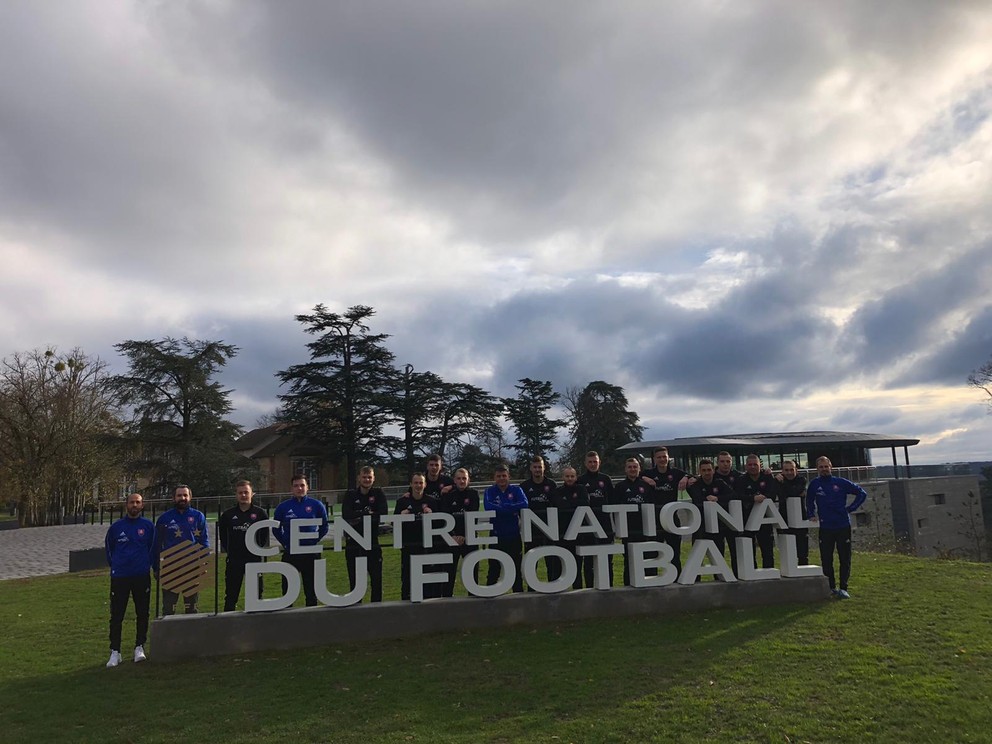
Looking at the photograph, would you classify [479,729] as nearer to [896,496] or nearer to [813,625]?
[813,625]

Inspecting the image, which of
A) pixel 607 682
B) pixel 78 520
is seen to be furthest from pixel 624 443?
pixel 607 682

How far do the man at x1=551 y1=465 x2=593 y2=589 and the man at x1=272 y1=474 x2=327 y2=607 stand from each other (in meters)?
3.08

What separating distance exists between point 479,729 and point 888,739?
2.95 m

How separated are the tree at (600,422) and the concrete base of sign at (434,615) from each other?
155 feet

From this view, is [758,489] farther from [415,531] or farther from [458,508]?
[415,531]

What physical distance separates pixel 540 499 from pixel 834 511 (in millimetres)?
4134

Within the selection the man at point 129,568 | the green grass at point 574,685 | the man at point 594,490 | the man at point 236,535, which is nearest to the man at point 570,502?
the man at point 594,490

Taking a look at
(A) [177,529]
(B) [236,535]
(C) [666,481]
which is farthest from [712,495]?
(A) [177,529]

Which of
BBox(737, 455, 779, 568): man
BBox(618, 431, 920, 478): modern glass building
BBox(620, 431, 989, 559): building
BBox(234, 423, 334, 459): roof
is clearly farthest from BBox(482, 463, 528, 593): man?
BBox(234, 423, 334, 459): roof

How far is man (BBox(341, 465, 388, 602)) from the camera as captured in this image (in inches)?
338

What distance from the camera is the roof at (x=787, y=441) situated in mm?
46013

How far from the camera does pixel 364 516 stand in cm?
862

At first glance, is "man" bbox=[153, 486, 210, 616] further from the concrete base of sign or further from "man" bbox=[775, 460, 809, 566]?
"man" bbox=[775, 460, 809, 566]

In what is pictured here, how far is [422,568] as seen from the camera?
8.60 meters
